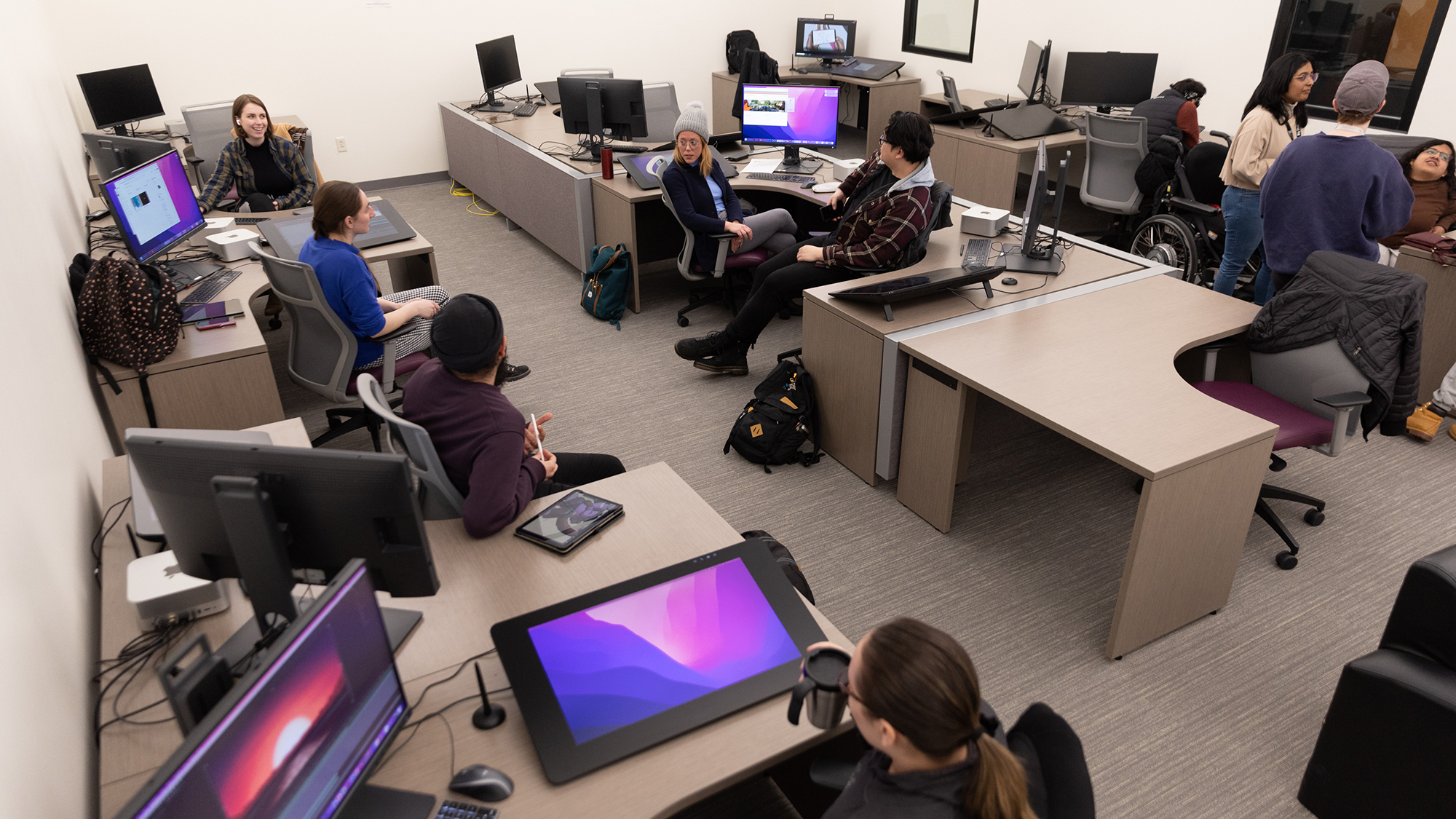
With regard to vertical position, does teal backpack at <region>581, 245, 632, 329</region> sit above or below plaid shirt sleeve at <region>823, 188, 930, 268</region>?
below

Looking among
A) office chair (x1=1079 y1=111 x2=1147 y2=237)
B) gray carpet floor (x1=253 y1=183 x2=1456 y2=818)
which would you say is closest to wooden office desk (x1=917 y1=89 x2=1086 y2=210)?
office chair (x1=1079 y1=111 x2=1147 y2=237)

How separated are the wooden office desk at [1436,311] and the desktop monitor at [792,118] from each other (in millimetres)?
2904

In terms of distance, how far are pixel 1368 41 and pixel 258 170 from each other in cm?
627

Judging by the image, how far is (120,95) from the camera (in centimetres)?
570

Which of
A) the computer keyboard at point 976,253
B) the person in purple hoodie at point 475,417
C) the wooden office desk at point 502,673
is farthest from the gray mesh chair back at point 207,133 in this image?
the computer keyboard at point 976,253

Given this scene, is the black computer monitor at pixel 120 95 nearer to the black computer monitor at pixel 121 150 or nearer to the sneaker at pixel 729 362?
the black computer monitor at pixel 121 150

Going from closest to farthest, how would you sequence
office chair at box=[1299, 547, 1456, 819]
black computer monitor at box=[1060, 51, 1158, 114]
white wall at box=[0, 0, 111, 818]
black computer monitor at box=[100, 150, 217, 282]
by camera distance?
white wall at box=[0, 0, 111, 818] < office chair at box=[1299, 547, 1456, 819] < black computer monitor at box=[100, 150, 217, 282] < black computer monitor at box=[1060, 51, 1158, 114]

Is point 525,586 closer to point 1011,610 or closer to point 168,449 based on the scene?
point 168,449

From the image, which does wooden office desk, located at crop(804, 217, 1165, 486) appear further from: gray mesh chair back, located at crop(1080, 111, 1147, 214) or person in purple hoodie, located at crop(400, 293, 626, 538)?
gray mesh chair back, located at crop(1080, 111, 1147, 214)

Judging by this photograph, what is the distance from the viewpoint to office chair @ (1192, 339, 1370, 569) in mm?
2811

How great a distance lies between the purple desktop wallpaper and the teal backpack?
326cm

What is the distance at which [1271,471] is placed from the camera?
3535 mm

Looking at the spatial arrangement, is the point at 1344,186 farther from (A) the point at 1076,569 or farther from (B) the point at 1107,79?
(B) the point at 1107,79

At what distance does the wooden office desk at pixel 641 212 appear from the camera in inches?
188
